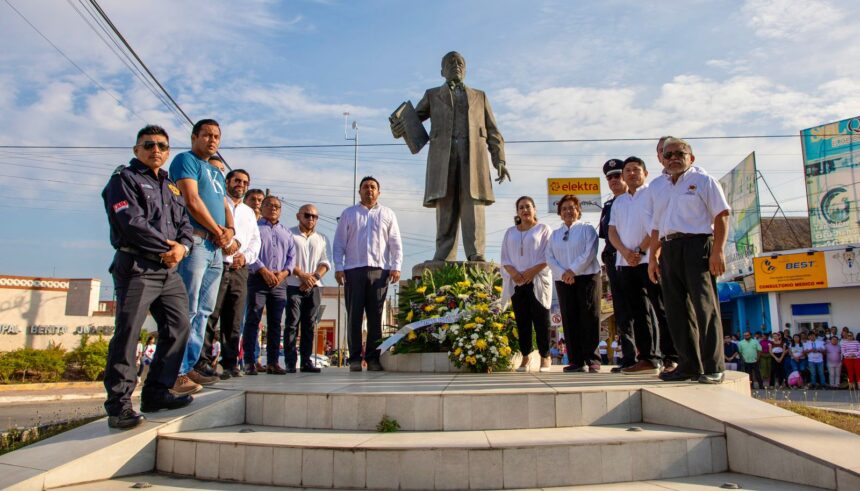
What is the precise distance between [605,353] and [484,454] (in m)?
22.9

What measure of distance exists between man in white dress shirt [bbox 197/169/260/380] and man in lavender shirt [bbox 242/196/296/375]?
420mm

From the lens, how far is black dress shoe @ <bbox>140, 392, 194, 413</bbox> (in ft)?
13.4

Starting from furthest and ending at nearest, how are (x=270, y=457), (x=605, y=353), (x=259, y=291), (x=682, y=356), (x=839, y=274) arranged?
(x=605, y=353), (x=839, y=274), (x=259, y=291), (x=682, y=356), (x=270, y=457)

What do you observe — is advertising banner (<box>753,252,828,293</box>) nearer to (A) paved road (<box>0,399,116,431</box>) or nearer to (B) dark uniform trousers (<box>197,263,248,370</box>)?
(B) dark uniform trousers (<box>197,263,248,370</box>)

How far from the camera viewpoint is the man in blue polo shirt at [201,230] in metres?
4.66

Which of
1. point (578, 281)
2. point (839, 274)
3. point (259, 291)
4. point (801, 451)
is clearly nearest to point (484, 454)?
point (801, 451)

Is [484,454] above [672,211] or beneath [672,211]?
beneath

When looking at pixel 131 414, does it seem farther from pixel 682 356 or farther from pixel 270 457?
pixel 682 356

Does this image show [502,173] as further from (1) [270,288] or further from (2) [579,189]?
(2) [579,189]

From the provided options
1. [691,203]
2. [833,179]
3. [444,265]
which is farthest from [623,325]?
[833,179]

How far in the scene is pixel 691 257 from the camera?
4656mm

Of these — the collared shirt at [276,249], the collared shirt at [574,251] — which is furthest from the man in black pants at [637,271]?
the collared shirt at [276,249]

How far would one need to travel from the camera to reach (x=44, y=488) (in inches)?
122

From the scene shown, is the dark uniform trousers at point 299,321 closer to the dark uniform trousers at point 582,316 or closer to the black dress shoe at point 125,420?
the dark uniform trousers at point 582,316
